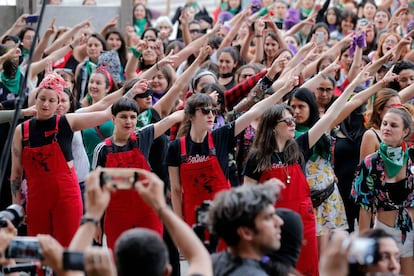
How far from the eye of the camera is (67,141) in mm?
8359

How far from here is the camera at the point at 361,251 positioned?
4.43 meters

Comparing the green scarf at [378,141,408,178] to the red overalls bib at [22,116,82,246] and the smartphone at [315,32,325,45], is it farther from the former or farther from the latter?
the smartphone at [315,32,325,45]

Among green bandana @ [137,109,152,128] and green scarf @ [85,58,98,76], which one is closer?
green bandana @ [137,109,152,128]

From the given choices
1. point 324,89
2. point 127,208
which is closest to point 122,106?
point 127,208

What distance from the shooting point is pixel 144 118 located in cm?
938

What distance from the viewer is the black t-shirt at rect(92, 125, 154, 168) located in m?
8.30

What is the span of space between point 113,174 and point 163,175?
449cm

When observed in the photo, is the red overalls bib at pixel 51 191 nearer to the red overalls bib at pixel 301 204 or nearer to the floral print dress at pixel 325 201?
the red overalls bib at pixel 301 204

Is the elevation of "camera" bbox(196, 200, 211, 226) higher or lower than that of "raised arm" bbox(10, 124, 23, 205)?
lower

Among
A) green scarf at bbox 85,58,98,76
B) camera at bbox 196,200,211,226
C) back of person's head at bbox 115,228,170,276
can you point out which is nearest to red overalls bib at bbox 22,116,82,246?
camera at bbox 196,200,211,226

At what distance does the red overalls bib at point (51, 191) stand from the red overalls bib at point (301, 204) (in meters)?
1.51

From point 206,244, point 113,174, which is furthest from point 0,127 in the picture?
point 113,174

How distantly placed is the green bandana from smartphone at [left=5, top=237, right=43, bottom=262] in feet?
14.9

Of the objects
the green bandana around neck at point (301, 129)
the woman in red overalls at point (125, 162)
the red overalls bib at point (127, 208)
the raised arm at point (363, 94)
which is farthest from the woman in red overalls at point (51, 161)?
the raised arm at point (363, 94)
